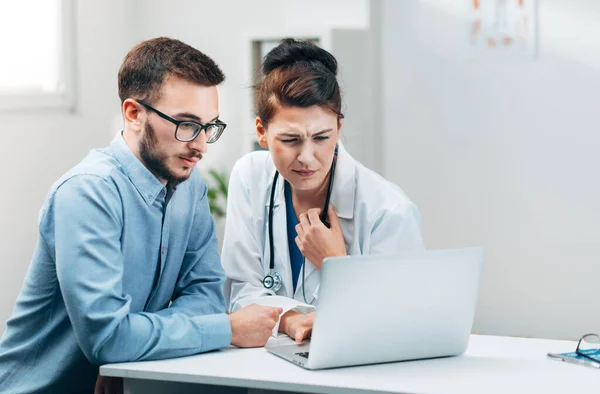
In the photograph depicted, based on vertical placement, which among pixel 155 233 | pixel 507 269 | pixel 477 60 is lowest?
pixel 507 269

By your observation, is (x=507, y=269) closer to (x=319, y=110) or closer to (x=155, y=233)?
(x=319, y=110)

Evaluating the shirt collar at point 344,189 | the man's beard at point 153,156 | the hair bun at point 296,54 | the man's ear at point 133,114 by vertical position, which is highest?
the hair bun at point 296,54

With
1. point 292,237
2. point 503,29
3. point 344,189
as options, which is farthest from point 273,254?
point 503,29

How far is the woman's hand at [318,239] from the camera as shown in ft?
7.39

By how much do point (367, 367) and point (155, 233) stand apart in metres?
0.59

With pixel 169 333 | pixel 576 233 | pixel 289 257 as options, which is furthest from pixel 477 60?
pixel 169 333

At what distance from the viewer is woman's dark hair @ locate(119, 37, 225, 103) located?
1924mm

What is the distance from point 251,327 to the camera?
1.94m

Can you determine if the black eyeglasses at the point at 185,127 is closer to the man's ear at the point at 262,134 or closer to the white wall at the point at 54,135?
the man's ear at the point at 262,134

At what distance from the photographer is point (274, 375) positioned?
66.7 inches

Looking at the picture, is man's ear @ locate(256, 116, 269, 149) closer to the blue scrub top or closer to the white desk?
the blue scrub top

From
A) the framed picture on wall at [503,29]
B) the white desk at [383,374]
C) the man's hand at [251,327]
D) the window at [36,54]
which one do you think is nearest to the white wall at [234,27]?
the framed picture on wall at [503,29]

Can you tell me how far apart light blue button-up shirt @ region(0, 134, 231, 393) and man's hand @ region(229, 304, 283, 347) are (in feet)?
0.10

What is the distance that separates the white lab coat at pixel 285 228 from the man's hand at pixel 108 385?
439mm
